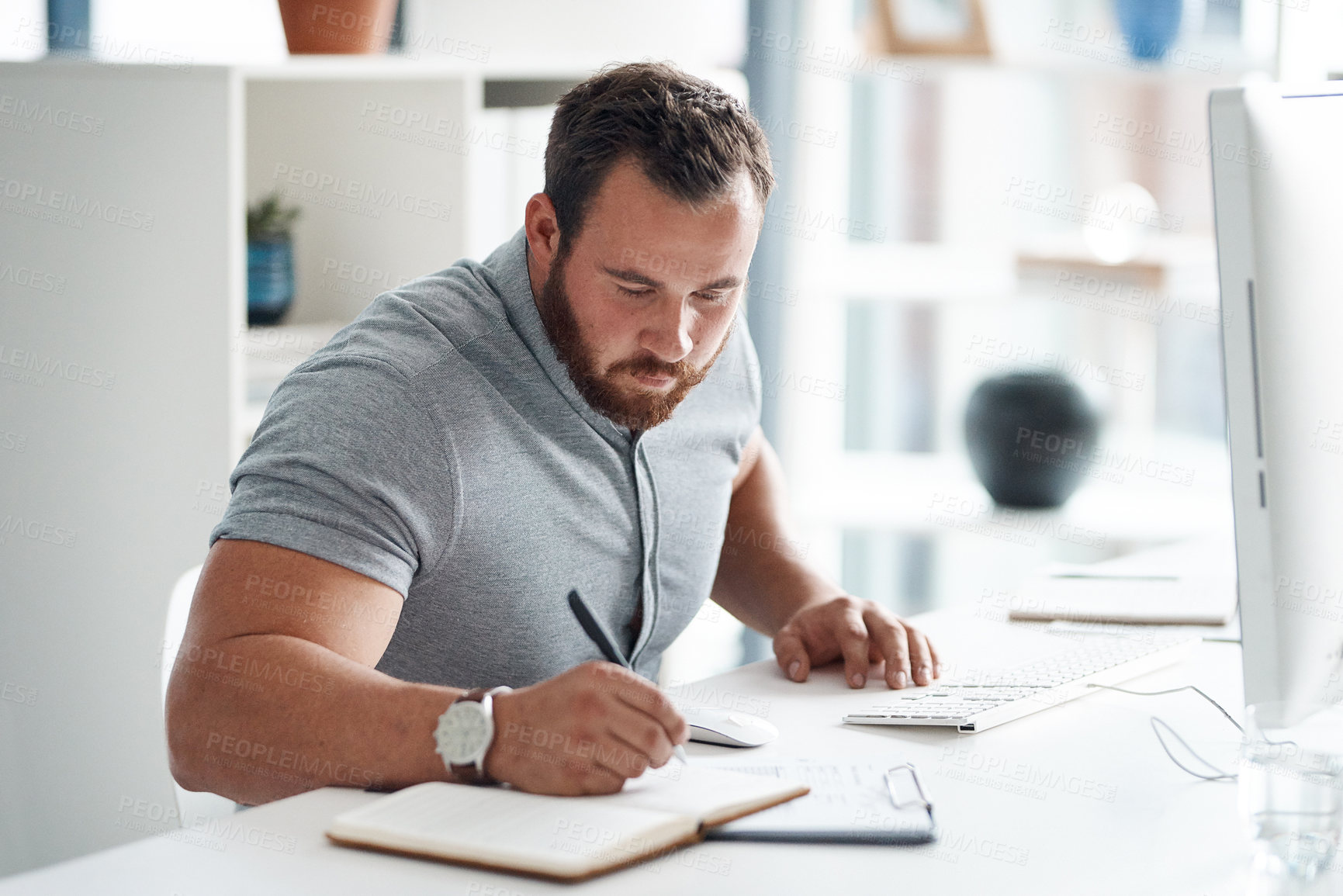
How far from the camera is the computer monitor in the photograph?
0.86 m

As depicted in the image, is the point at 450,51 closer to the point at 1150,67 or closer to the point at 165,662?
the point at 1150,67

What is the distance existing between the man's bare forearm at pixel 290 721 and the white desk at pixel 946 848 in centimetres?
4

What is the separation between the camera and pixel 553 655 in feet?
4.49

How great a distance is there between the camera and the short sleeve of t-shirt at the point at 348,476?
3.63 ft

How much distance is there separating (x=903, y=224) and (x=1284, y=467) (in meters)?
2.28

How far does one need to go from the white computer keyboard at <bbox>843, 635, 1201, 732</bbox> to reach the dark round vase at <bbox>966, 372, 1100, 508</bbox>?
1.10 metres

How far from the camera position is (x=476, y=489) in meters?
1.28

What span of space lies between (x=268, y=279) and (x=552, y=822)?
1601 mm

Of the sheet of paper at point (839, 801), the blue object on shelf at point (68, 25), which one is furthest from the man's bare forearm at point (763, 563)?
the blue object on shelf at point (68, 25)

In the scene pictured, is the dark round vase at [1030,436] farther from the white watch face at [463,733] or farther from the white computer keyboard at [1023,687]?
the white watch face at [463,733]

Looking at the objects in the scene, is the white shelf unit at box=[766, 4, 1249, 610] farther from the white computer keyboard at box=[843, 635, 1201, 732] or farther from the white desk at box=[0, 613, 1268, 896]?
the white desk at box=[0, 613, 1268, 896]

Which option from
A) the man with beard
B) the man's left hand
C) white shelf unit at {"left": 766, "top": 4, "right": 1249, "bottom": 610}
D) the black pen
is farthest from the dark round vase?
the black pen

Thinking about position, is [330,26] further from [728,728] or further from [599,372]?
[728,728]

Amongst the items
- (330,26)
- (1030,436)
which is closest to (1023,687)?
(1030,436)
